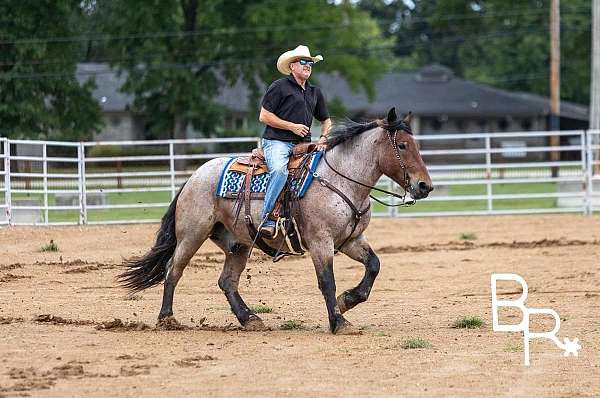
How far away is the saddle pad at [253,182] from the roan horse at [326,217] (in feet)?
0.22

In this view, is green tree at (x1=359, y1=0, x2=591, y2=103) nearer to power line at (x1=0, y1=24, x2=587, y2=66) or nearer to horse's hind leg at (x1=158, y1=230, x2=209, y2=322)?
power line at (x1=0, y1=24, x2=587, y2=66)

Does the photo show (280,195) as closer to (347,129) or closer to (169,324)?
(347,129)

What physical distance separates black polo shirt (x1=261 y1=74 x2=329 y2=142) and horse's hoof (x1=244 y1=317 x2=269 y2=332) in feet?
5.75

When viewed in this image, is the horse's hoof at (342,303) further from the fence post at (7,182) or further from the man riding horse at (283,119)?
the fence post at (7,182)

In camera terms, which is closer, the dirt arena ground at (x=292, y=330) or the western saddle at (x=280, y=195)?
the dirt arena ground at (x=292, y=330)

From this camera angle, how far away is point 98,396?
736 cm

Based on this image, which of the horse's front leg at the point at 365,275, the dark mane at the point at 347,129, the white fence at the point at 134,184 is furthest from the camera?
the white fence at the point at 134,184

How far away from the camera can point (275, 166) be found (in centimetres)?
1052

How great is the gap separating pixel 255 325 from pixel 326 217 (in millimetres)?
1275

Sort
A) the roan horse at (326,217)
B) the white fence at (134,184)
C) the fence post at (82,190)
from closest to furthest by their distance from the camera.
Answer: the roan horse at (326,217)
the white fence at (134,184)
the fence post at (82,190)

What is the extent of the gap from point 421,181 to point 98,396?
403 centimetres

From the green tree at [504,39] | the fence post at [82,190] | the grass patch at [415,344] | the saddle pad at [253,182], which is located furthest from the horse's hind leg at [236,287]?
the green tree at [504,39]

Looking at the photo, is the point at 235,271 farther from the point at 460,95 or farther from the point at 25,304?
the point at 460,95

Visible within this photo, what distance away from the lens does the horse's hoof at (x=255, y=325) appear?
1055 cm
